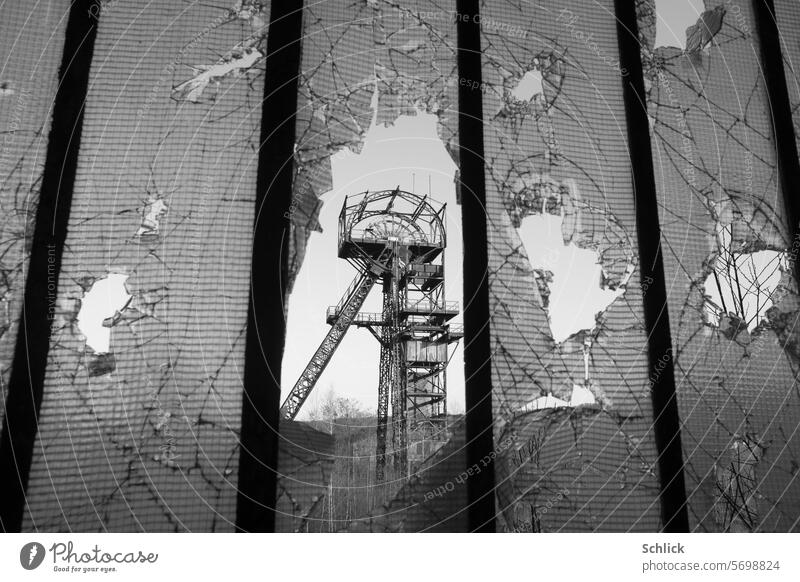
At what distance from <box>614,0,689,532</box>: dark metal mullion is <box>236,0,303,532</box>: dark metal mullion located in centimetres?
164

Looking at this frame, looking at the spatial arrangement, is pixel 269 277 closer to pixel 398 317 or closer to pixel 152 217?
pixel 152 217

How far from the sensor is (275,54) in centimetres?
281

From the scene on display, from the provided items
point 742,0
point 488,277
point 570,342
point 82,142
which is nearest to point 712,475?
point 570,342

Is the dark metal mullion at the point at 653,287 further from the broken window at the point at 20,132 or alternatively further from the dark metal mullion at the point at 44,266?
the broken window at the point at 20,132

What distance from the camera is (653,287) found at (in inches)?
115

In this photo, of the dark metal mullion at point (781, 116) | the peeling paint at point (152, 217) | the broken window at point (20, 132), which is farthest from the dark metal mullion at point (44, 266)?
the dark metal mullion at point (781, 116)

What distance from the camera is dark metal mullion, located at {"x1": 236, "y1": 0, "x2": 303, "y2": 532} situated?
2490 mm

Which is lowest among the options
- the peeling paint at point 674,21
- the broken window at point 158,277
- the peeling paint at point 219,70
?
the broken window at point 158,277

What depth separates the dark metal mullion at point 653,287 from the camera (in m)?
2.73

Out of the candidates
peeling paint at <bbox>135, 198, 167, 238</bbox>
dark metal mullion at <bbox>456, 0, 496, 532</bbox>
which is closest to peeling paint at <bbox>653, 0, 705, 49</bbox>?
dark metal mullion at <bbox>456, 0, 496, 532</bbox>

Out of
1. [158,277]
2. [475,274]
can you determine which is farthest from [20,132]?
[475,274]

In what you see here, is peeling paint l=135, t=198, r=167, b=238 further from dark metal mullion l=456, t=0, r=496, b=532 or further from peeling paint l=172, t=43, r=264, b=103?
dark metal mullion l=456, t=0, r=496, b=532

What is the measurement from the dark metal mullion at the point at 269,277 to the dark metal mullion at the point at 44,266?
786 millimetres

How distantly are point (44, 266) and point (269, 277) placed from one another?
901mm
